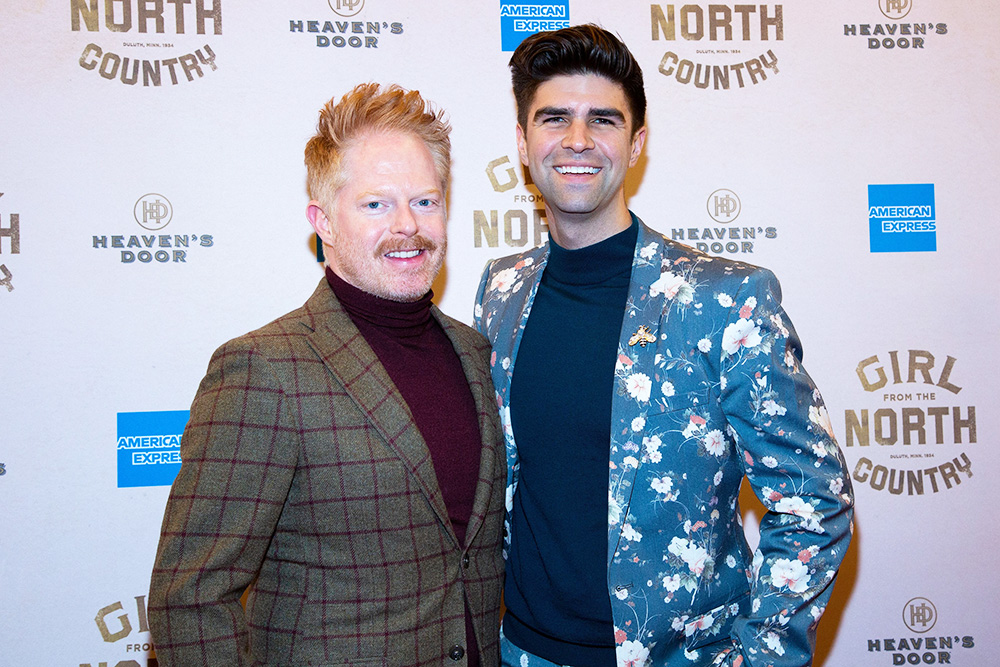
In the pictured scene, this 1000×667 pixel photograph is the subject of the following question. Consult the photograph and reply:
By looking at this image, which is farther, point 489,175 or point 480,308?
point 489,175

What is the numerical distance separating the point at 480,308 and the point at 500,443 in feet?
1.54

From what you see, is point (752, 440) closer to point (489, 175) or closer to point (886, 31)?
point (489, 175)

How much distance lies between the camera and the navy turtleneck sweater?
1496 mm

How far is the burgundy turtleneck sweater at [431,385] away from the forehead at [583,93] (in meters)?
0.53

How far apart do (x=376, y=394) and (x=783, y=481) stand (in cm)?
76

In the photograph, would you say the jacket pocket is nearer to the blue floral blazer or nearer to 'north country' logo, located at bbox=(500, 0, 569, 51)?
the blue floral blazer

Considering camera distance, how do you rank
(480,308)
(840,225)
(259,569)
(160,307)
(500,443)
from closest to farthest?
(259,569)
(500,443)
(480,308)
(160,307)
(840,225)

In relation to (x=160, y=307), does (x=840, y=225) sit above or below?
above

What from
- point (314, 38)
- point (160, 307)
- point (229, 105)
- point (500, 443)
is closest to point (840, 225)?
point (500, 443)

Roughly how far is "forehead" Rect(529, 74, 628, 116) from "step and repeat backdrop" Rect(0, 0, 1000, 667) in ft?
2.17

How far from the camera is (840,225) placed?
247cm

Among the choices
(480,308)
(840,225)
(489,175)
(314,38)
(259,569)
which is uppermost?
(314,38)

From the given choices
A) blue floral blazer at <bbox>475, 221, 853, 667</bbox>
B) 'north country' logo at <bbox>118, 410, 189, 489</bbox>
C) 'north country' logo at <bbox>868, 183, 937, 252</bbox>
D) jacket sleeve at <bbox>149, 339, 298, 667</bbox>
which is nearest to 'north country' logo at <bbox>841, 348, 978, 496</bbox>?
'north country' logo at <bbox>868, 183, 937, 252</bbox>

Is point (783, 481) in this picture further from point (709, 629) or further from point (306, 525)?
point (306, 525)
